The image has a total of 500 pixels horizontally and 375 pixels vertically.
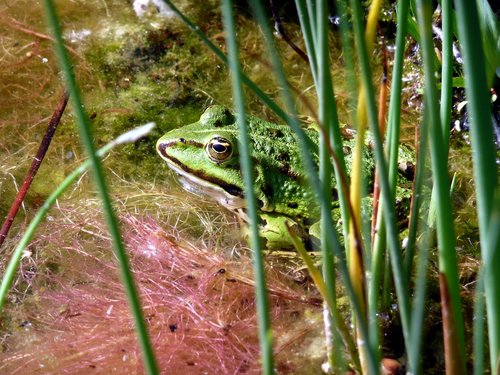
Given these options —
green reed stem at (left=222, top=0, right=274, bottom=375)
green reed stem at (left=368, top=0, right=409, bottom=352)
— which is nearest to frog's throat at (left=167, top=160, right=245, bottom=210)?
green reed stem at (left=368, top=0, right=409, bottom=352)

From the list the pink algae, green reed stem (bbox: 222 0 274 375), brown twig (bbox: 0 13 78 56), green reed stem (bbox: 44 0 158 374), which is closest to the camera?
green reed stem (bbox: 44 0 158 374)

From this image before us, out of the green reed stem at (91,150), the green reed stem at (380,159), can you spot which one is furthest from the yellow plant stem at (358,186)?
the green reed stem at (91,150)

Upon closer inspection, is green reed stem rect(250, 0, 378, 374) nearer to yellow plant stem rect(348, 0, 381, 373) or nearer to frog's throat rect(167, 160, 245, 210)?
yellow plant stem rect(348, 0, 381, 373)

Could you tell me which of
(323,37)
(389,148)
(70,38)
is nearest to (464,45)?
(323,37)

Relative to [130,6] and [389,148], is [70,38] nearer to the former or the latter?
[130,6]

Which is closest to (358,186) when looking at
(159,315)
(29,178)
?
(159,315)

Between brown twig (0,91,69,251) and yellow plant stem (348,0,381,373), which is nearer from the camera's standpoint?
yellow plant stem (348,0,381,373)
